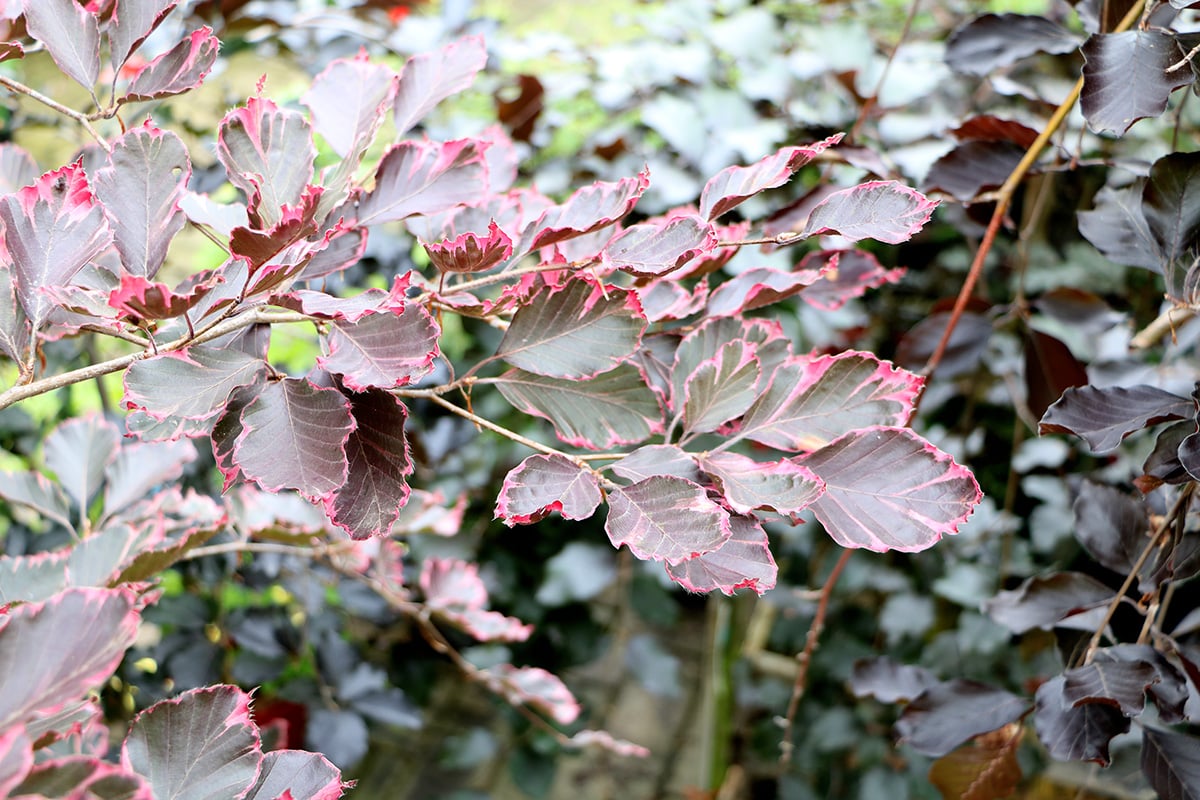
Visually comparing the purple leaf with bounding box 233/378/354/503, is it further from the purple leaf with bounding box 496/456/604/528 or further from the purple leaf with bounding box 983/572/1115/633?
the purple leaf with bounding box 983/572/1115/633

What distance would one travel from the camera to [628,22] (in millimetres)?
1644

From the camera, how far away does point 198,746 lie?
402 mm

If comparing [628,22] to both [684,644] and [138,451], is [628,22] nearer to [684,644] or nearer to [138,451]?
[138,451]

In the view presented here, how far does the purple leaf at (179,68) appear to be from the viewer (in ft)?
1.67

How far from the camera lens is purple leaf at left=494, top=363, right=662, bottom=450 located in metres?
0.51

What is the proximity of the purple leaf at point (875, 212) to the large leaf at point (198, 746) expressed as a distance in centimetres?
36

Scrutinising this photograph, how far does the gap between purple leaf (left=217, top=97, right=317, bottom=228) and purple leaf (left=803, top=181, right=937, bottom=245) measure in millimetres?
271

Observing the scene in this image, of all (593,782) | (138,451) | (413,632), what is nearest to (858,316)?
(413,632)

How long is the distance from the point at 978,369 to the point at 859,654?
46 cm

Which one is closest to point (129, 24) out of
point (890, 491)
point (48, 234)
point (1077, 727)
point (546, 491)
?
point (48, 234)

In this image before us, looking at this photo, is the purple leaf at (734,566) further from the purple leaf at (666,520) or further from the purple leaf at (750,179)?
the purple leaf at (750,179)

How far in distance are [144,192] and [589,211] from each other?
228 mm

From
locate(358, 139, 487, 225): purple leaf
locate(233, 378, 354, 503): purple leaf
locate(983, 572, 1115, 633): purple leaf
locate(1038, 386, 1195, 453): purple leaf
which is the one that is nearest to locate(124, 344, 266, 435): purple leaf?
locate(233, 378, 354, 503): purple leaf

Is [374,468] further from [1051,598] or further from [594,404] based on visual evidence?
[1051,598]
